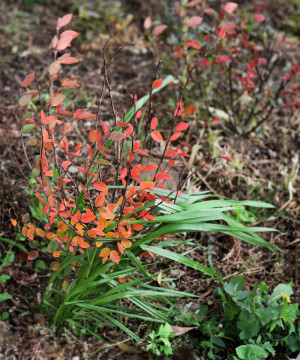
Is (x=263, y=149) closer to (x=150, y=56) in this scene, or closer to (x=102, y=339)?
(x=150, y=56)

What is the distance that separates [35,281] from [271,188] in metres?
1.72

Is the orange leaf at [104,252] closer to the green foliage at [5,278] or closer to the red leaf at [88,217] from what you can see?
the red leaf at [88,217]

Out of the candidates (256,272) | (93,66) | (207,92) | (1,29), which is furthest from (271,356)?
(1,29)

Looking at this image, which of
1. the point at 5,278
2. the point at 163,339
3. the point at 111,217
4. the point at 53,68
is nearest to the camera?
the point at 53,68

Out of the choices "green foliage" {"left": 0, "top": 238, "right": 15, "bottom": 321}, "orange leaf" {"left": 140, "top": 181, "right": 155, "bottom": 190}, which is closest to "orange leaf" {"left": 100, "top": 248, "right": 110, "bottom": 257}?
"orange leaf" {"left": 140, "top": 181, "right": 155, "bottom": 190}

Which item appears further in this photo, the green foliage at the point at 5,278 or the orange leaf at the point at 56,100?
the green foliage at the point at 5,278

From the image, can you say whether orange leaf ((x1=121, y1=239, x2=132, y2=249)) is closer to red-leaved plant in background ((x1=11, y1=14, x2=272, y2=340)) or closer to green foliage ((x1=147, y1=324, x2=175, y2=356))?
red-leaved plant in background ((x1=11, y1=14, x2=272, y2=340))

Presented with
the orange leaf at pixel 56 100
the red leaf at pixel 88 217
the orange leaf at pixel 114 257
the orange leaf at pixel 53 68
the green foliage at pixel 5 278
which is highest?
the orange leaf at pixel 53 68

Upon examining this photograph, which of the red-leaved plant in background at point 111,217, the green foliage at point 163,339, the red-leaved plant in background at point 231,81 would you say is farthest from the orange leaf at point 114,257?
the red-leaved plant in background at point 231,81

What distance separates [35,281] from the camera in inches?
92.7

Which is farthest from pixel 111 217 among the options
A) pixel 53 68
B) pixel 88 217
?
pixel 53 68

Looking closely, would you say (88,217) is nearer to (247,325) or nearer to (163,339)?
(163,339)

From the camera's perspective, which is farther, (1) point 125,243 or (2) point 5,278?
(2) point 5,278

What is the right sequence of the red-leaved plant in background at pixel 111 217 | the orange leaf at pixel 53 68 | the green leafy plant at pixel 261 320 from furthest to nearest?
the green leafy plant at pixel 261 320
the red-leaved plant in background at pixel 111 217
the orange leaf at pixel 53 68
